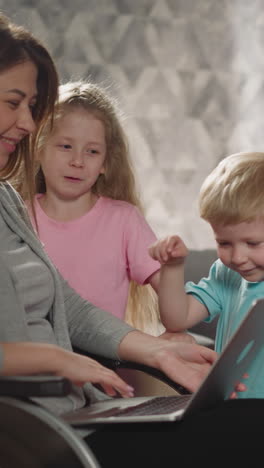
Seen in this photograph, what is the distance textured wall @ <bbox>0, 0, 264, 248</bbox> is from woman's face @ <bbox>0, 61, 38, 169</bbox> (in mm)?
1645

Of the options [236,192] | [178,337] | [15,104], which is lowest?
[178,337]

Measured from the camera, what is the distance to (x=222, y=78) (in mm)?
3396

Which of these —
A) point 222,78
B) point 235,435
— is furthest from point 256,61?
point 235,435

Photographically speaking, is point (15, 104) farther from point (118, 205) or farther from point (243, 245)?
point (118, 205)

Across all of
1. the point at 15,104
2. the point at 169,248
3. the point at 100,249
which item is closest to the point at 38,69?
the point at 15,104

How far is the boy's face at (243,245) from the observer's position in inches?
66.8

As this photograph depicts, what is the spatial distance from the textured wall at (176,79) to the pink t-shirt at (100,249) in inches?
→ 41.4

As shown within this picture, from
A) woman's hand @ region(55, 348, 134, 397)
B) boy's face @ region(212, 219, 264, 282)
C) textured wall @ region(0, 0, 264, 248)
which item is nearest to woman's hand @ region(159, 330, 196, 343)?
boy's face @ region(212, 219, 264, 282)

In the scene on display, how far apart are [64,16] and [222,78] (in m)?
0.69

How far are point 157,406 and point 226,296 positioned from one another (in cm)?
52

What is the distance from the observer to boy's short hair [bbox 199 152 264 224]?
168 centimetres

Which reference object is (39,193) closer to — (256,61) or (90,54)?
(90,54)

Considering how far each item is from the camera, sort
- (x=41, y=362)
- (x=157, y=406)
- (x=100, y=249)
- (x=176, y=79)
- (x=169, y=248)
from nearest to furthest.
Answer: (x=41, y=362) < (x=157, y=406) < (x=169, y=248) < (x=100, y=249) < (x=176, y=79)

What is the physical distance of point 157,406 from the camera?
1393 mm
